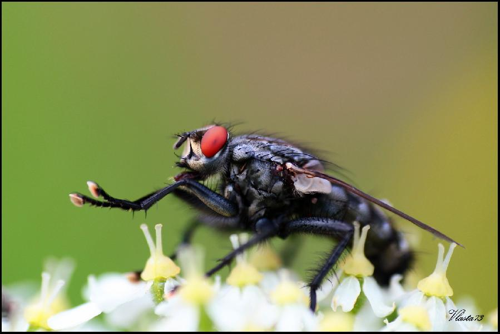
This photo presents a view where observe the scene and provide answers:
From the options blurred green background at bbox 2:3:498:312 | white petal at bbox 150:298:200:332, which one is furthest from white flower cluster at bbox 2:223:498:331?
blurred green background at bbox 2:3:498:312

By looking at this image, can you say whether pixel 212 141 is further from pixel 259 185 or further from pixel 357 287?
pixel 357 287

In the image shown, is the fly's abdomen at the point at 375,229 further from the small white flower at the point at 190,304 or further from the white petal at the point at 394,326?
the small white flower at the point at 190,304

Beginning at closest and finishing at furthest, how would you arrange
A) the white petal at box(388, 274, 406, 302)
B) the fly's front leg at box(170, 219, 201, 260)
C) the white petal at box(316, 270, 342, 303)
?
the white petal at box(316, 270, 342, 303), the white petal at box(388, 274, 406, 302), the fly's front leg at box(170, 219, 201, 260)

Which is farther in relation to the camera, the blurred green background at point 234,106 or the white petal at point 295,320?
the blurred green background at point 234,106

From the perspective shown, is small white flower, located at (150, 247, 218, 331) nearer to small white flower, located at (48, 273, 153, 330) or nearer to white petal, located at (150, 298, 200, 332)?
white petal, located at (150, 298, 200, 332)

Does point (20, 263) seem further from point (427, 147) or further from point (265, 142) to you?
point (427, 147)

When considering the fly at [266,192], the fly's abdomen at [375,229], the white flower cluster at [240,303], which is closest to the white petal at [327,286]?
the white flower cluster at [240,303]

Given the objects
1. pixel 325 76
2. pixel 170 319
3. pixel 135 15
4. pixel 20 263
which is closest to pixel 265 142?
pixel 170 319

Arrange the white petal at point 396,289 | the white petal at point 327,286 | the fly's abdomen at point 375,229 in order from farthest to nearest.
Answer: the fly's abdomen at point 375,229 → the white petal at point 396,289 → the white petal at point 327,286
